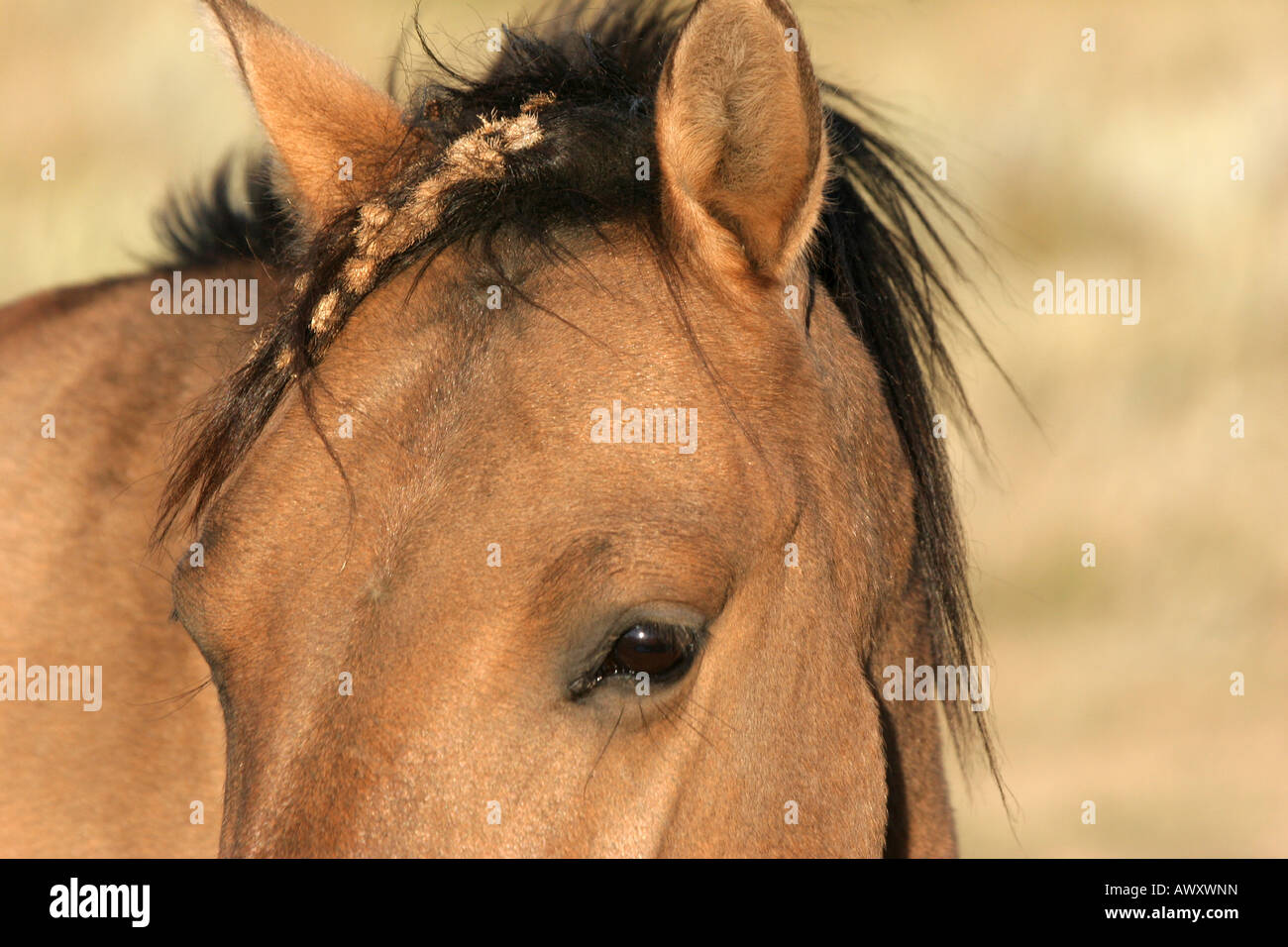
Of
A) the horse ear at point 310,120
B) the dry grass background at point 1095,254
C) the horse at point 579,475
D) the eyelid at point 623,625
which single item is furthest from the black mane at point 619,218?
the dry grass background at point 1095,254

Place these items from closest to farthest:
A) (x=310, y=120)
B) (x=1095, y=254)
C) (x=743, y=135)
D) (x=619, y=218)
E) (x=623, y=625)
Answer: (x=623, y=625) → (x=743, y=135) → (x=619, y=218) → (x=310, y=120) → (x=1095, y=254)

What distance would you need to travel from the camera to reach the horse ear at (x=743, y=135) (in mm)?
1980

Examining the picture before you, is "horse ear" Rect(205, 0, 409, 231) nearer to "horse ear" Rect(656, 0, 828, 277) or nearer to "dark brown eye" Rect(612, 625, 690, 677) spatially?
"horse ear" Rect(656, 0, 828, 277)

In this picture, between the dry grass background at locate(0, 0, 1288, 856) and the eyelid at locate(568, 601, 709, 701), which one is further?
the dry grass background at locate(0, 0, 1288, 856)

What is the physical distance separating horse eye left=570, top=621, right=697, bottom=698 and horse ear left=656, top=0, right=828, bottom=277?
762 millimetres

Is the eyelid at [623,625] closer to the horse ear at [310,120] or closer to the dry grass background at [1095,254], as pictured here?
the horse ear at [310,120]

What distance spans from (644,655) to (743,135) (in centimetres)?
99

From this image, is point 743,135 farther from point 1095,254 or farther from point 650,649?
point 1095,254

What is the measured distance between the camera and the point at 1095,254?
972 centimetres

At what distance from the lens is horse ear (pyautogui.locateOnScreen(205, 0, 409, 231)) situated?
2.47 meters

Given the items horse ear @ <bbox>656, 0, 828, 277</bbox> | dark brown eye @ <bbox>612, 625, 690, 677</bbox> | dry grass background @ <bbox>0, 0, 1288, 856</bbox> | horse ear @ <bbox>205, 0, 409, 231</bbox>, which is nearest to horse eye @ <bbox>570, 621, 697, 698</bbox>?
dark brown eye @ <bbox>612, 625, 690, 677</bbox>

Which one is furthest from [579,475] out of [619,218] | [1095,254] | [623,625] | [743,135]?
[1095,254]

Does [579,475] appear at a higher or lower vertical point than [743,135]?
lower
